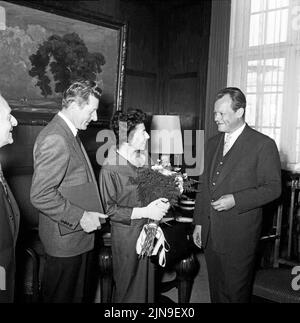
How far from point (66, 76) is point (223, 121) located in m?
2.97

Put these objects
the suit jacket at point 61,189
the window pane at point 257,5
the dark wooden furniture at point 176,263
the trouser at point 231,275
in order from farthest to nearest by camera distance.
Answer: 1. the window pane at point 257,5
2. the dark wooden furniture at point 176,263
3. the trouser at point 231,275
4. the suit jacket at point 61,189

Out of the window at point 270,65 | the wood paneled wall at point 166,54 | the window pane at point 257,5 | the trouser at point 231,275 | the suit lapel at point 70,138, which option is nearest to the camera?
the suit lapel at point 70,138

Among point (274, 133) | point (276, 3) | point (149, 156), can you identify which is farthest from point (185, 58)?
point (149, 156)

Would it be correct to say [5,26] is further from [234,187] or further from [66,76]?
[234,187]

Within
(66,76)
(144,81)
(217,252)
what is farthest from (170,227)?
(144,81)

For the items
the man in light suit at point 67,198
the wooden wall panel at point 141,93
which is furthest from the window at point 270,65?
the man in light suit at point 67,198

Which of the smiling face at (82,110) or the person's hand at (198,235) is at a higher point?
the smiling face at (82,110)

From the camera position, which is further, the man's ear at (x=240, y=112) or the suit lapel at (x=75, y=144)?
the man's ear at (x=240, y=112)

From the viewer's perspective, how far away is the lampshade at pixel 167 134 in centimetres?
565

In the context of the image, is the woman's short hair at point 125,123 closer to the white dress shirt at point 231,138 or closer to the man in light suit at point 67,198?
the man in light suit at point 67,198

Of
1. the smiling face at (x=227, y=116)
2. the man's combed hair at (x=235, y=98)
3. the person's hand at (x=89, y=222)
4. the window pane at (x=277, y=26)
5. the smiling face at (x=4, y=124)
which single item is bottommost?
the person's hand at (x=89, y=222)

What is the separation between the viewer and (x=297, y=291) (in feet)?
10.2

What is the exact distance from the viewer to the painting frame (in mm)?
5059

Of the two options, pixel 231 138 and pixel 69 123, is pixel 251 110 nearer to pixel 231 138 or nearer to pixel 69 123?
pixel 231 138
